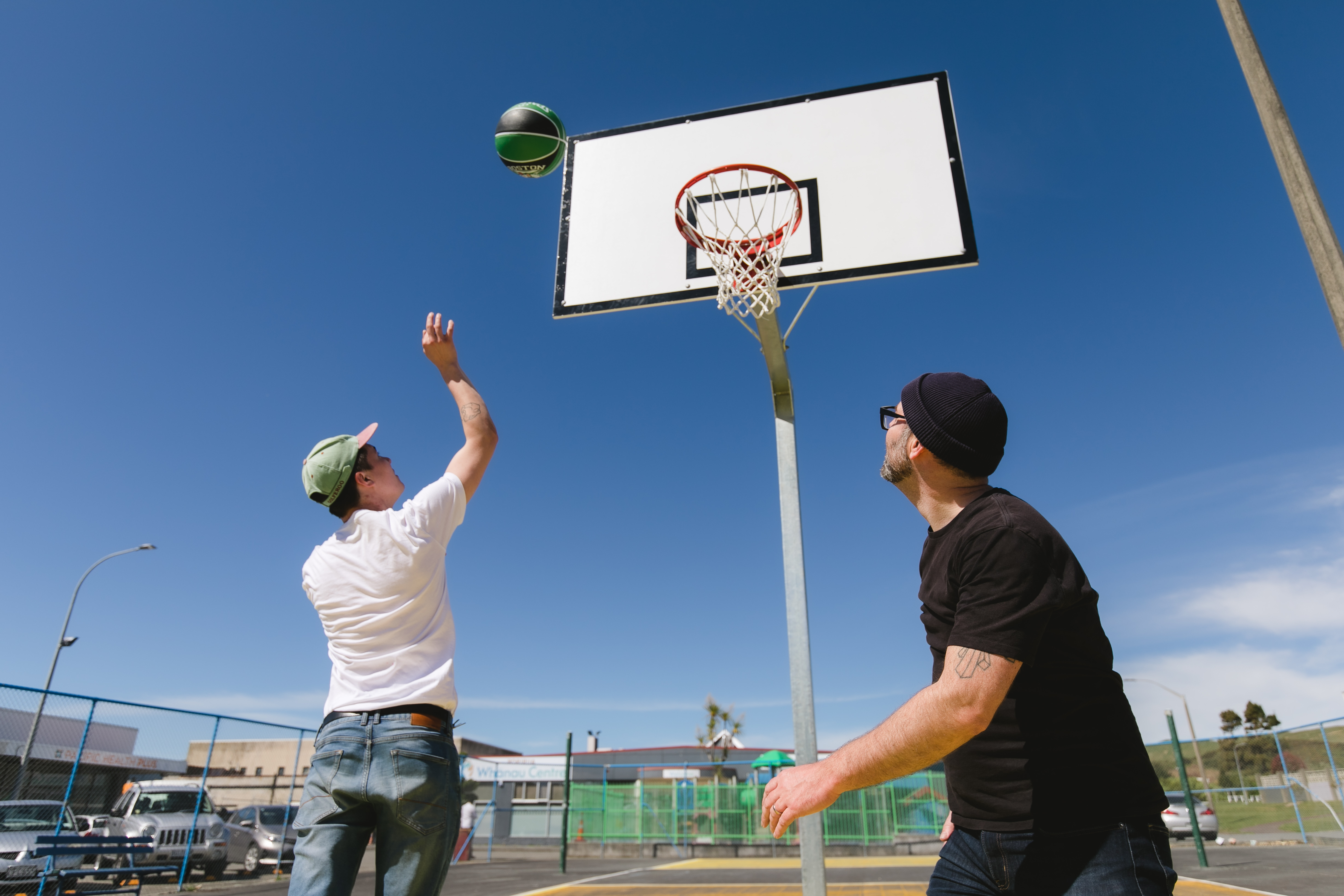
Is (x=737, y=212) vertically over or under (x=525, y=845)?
over

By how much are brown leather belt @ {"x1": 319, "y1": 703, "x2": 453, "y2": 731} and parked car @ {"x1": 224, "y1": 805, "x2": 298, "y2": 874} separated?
1497 cm

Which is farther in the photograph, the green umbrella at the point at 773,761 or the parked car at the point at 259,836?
the green umbrella at the point at 773,761

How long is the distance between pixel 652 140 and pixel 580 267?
1.54 metres

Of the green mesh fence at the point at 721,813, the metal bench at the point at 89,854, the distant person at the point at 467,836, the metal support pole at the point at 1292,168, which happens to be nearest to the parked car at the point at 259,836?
the distant person at the point at 467,836

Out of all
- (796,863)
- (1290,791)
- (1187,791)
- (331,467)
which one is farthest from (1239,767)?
(331,467)

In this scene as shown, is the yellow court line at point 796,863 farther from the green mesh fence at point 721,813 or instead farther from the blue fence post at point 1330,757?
the blue fence post at point 1330,757

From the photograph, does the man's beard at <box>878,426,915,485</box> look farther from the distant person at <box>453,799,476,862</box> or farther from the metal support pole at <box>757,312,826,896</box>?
the distant person at <box>453,799,476,862</box>

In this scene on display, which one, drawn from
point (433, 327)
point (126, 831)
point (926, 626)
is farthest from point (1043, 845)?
point (126, 831)

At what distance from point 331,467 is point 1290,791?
2272cm

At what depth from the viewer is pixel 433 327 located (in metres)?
2.96

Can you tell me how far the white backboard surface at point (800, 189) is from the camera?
6.22m

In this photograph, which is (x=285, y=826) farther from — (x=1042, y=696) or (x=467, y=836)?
(x=1042, y=696)

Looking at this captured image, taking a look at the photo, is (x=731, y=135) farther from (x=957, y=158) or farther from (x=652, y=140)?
(x=957, y=158)

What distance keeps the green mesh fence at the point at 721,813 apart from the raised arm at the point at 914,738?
19907 millimetres
